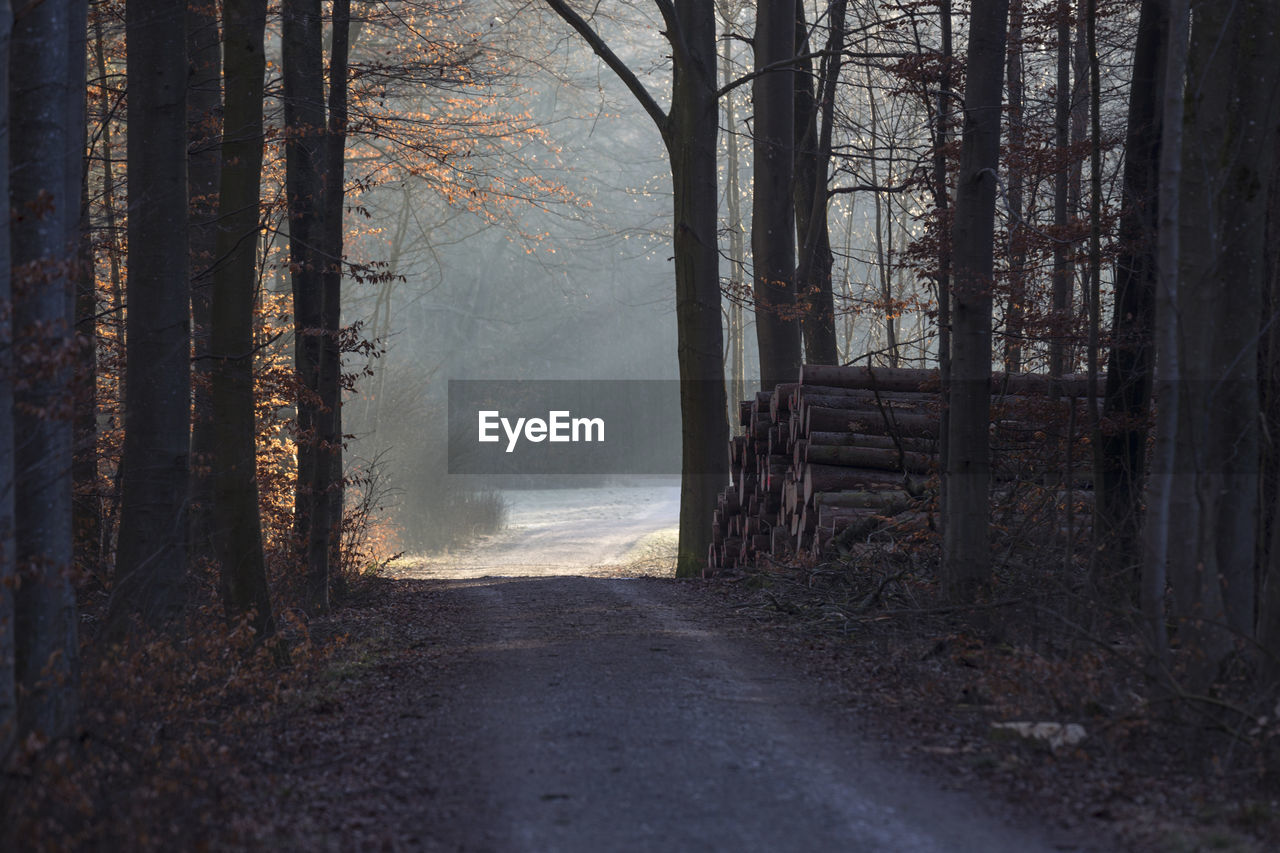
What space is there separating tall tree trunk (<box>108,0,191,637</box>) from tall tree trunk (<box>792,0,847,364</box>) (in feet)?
38.1

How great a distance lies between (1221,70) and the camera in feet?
23.7

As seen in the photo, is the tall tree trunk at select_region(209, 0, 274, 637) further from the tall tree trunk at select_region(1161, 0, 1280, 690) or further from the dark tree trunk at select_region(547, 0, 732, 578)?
the dark tree trunk at select_region(547, 0, 732, 578)

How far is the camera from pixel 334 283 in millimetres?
14047

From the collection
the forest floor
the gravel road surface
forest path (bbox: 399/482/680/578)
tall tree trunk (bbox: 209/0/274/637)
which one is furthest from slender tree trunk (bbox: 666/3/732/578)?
tall tree trunk (bbox: 209/0/274/637)

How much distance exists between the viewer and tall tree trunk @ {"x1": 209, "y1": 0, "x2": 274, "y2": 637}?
9664 millimetres

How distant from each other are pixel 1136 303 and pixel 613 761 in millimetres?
6725

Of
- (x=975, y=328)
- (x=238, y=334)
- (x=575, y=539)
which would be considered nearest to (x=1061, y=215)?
(x=975, y=328)

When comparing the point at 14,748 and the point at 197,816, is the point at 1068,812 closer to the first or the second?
the point at 197,816

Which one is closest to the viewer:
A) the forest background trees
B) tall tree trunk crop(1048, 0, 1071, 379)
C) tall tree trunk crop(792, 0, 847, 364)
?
the forest background trees

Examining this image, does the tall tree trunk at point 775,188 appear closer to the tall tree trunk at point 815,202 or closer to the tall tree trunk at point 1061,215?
the tall tree trunk at point 815,202

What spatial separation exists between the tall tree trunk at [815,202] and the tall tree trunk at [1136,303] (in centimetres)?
836

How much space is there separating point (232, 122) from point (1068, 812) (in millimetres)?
8560

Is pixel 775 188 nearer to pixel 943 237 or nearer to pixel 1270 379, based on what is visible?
pixel 943 237

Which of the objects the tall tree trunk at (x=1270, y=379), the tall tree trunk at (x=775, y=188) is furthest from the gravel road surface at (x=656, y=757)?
the tall tree trunk at (x=775, y=188)
